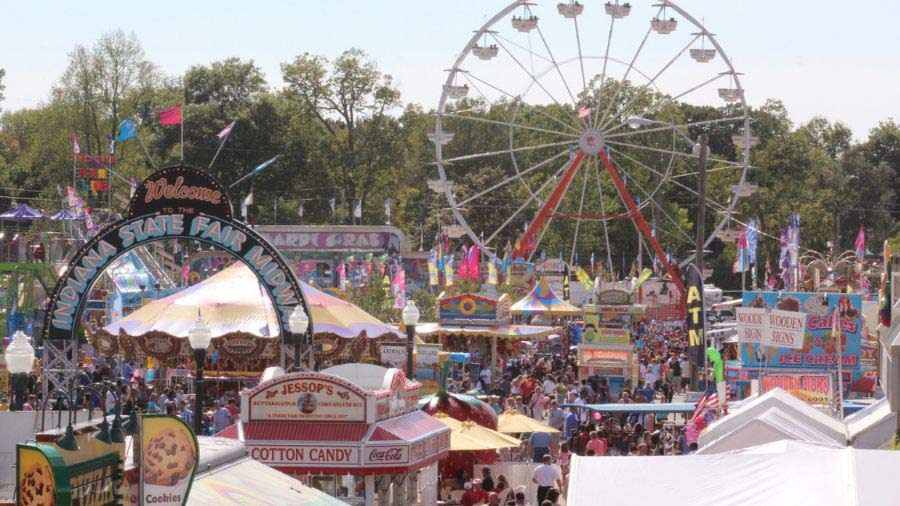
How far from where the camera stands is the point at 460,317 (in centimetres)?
4172

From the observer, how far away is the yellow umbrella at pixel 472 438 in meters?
18.5

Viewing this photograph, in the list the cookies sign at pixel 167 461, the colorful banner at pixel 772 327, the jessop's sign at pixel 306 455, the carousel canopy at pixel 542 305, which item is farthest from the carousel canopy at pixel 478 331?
the cookies sign at pixel 167 461

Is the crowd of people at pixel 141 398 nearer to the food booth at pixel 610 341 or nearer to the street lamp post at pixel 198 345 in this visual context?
the street lamp post at pixel 198 345

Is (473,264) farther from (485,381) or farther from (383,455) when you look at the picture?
(383,455)

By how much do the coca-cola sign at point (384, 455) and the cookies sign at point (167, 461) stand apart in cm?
798

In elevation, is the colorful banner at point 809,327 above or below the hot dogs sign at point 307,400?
above

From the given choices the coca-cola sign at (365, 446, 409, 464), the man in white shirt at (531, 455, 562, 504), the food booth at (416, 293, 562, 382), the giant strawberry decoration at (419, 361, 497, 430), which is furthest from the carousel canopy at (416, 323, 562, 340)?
the coca-cola sign at (365, 446, 409, 464)

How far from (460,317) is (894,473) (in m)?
32.9

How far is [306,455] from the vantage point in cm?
1571

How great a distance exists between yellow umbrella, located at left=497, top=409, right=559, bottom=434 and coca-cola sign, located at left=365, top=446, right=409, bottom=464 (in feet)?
18.0

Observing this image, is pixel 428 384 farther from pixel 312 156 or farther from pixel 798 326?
pixel 312 156

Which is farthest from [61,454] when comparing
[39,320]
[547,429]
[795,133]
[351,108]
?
[795,133]

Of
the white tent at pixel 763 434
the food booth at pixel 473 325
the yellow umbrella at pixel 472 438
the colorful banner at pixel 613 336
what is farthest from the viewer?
the food booth at pixel 473 325

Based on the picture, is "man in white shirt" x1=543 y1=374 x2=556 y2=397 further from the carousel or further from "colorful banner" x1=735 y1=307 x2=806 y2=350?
"colorful banner" x1=735 y1=307 x2=806 y2=350
